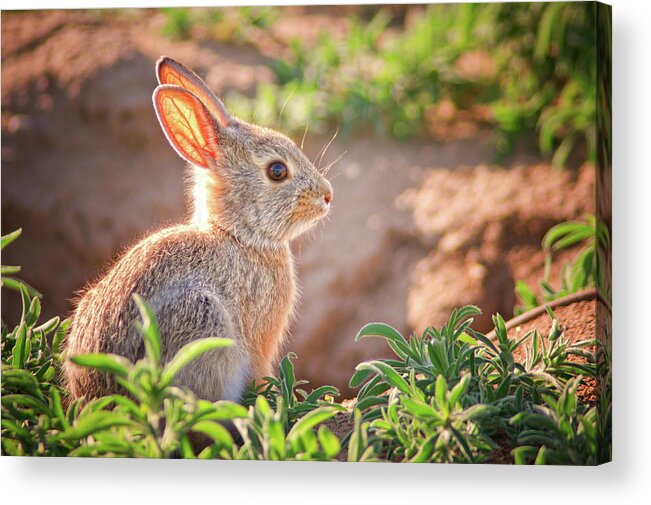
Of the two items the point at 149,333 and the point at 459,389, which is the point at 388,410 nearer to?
the point at 459,389

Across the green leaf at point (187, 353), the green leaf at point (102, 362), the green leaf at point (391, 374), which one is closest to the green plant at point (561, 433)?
the green leaf at point (391, 374)

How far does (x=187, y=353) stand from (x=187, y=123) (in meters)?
0.96

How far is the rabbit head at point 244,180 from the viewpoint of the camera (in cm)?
374

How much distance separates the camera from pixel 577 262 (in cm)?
390

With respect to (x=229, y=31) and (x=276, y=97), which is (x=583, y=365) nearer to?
(x=276, y=97)

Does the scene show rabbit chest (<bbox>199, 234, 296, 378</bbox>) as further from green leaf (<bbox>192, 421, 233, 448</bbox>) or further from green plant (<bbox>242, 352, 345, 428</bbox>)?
green leaf (<bbox>192, 421, 233, 448</bbox>)

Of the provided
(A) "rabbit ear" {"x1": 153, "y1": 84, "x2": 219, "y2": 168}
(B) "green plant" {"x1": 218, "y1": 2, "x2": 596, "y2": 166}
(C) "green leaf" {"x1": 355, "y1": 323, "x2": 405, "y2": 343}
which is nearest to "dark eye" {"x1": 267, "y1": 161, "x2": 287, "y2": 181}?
(A) "rabbit ear" {"x1": 153, "y1": 84, "x2": 219, "y2": 168}

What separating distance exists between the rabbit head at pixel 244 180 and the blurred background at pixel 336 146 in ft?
2.26

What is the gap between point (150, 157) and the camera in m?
4.85

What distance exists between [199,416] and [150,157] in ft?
6.33

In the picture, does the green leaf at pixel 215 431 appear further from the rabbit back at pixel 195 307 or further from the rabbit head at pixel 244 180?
the rabbit head at pixel 244 180

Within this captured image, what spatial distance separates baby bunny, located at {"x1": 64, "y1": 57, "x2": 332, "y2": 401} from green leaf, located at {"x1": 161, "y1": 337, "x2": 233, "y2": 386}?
15cm

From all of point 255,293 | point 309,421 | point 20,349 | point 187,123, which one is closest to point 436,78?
point 187,123

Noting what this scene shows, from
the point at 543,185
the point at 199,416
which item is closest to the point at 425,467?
the point at 199,416
